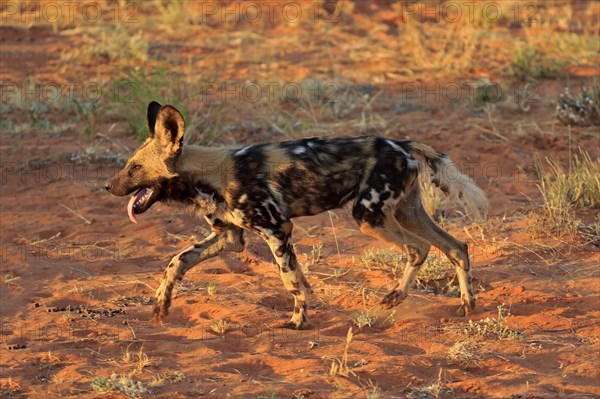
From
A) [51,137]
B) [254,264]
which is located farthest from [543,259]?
[51,137]

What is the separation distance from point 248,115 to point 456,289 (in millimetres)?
5110

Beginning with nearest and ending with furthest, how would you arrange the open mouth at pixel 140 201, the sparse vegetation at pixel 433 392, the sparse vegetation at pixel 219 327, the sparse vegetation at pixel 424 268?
the sparse vegetation at pixel 433 392 → the sparse vegetation at pixel 219 327 → the open mouth at pixel 140 201 → the sparse vegetation at pixel 424 268

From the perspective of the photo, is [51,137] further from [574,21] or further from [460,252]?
[574,21]

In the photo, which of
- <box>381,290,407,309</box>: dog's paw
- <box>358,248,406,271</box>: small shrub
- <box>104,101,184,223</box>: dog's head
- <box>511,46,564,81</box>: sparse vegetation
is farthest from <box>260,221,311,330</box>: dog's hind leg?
<box>511,46,564,81</box>: sparse vegetation

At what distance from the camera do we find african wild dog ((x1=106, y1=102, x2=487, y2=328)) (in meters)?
6.14

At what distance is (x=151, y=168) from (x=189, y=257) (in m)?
0.59

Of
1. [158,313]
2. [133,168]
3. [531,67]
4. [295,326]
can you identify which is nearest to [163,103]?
[133,168]

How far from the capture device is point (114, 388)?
16.4 feet

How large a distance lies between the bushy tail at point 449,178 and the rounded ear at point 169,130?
1.41 metres

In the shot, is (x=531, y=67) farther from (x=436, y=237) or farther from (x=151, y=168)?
(x=151, y=168)

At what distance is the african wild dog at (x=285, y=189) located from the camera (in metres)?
6.14

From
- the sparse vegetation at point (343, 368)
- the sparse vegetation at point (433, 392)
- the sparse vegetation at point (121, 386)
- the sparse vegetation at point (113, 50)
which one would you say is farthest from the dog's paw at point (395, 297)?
the sparse vegetation at point (113, 50)

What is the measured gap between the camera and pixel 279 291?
22.6 feet

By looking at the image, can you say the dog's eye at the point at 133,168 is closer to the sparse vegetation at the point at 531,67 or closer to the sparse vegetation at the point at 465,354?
the sparse vegetation at the point at 465,354
